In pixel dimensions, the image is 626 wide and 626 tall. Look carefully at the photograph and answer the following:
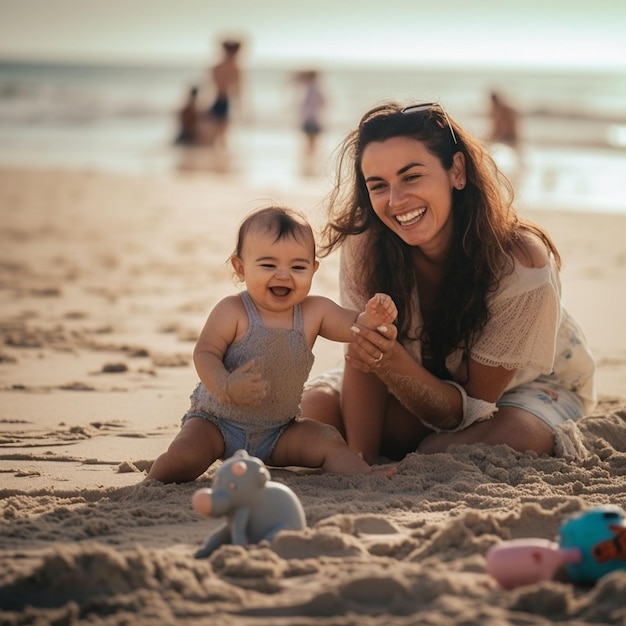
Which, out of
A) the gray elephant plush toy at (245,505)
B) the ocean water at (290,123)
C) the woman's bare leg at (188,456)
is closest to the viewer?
the gray elephant plush toy at (245,505)

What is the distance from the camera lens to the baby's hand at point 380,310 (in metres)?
3.36

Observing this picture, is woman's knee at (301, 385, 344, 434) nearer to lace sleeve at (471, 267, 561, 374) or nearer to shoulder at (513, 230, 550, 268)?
lace sleeve at (471, 267, 561, 374)

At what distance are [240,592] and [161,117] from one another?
28.8 meters

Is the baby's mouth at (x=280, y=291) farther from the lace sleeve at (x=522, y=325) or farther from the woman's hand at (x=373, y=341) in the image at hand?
the lace sleeve at (x=522, y=325)

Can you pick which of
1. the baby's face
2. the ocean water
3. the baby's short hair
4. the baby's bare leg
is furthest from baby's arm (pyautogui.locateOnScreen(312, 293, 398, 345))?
the ocean water

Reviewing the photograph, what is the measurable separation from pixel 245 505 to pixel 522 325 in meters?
1.59

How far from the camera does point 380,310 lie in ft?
11.1

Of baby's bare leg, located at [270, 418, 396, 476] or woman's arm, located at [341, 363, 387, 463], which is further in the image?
woman's arm, located at [341, 363, 387, 463]

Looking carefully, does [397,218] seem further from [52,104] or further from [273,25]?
[273,25]

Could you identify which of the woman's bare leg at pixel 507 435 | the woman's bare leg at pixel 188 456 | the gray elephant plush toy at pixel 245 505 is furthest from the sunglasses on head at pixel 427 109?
the gray elephant plush toy at pixel 245 505

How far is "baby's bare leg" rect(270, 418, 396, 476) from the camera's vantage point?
3.49m

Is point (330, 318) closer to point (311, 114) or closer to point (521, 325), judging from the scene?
point (521, 325)

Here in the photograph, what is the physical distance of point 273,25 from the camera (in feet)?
221

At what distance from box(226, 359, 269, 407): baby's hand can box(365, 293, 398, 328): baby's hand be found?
0.47 meters
